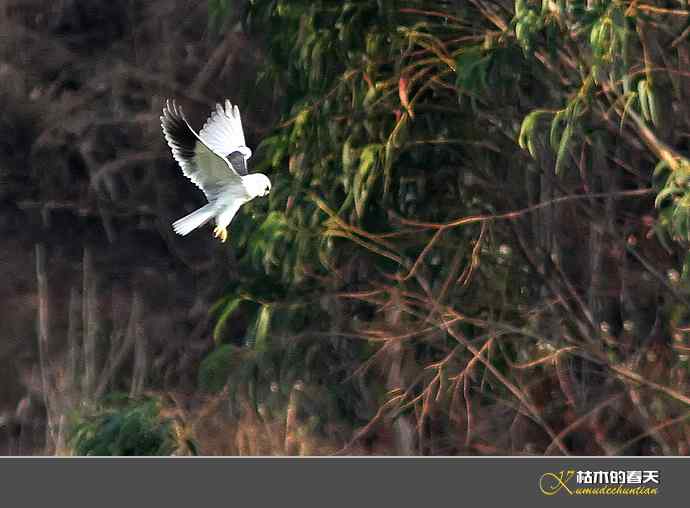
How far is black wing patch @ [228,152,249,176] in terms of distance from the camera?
5.82 metres

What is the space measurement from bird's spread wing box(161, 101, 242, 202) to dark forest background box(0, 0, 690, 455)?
40 cm

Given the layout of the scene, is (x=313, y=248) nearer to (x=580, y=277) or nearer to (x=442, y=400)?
(x=442, y=400)

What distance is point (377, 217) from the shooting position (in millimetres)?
6309

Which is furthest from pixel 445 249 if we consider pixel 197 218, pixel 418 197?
pixel 197 218

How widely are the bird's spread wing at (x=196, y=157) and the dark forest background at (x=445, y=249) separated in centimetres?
40

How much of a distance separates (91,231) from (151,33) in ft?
3.78

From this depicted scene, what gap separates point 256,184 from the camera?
5.67 meters

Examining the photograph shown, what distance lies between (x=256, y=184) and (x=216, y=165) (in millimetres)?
163

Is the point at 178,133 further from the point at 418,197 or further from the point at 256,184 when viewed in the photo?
the point at 418,197

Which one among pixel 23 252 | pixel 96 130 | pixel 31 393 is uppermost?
pixel 96 130

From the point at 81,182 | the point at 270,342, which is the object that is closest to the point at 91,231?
the point at 81,182

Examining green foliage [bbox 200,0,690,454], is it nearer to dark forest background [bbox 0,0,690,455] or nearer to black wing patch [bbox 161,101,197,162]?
dark forest background [bbox 0,0,690,455]

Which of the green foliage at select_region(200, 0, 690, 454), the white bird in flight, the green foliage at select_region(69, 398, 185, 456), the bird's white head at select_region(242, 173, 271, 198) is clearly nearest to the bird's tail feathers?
the white bird in flight

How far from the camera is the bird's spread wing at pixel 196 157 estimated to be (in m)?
5.45
